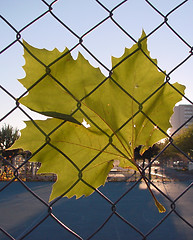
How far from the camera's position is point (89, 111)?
63cm

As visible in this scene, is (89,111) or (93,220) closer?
(89,111)

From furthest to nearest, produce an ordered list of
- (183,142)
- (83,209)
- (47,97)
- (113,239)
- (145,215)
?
(183,142) < (83,209) < (145,215) < (113,239) < (47,97)

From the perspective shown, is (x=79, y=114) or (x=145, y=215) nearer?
(x=79, y=114)

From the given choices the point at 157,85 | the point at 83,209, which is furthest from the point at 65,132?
the point at 83,209

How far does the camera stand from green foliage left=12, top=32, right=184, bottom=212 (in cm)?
61

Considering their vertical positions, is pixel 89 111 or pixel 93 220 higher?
pixel 89 111

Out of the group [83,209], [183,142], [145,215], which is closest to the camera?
[145,215]

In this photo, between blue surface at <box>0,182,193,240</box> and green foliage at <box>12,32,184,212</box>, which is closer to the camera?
green foliage at <box>12,32,184,212</box>

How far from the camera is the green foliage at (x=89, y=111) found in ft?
2.01

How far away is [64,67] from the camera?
2.03 ft

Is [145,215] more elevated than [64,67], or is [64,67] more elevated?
[64,67]

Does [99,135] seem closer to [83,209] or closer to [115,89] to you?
[115,89]

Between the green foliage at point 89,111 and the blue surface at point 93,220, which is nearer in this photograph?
the green foliage at point 89,111

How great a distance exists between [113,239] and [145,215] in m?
4.78
